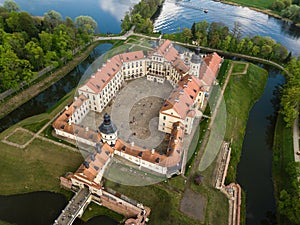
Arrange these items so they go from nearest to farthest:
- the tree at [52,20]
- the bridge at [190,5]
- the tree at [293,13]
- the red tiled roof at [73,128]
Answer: the red tiled roof at [73,128] → the tree at [52,20] → the tree at [293,13] → the bridge at [190,5]

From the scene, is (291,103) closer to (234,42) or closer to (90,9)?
(234,42)

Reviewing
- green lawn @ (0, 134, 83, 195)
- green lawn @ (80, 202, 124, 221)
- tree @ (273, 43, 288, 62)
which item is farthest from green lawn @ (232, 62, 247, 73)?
green lawn @ (80, 202, 124, 221)

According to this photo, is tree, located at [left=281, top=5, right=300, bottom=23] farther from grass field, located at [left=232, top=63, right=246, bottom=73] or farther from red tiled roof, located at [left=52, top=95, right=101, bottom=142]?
red tiled roof, located at [left=52, top=95, right=101, bottom=142]

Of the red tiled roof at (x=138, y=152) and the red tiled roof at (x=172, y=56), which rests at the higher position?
the red tiled roof at (x=172, y=56)

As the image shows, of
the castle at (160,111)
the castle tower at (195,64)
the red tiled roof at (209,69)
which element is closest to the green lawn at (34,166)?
the castle at (160,111)

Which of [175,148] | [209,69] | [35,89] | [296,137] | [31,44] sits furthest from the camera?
[31,44]

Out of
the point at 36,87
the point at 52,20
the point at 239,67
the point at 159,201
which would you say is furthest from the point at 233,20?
Result: the point at 159,201

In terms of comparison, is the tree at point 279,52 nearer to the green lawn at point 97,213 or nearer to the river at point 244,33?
the river at point 244,33
